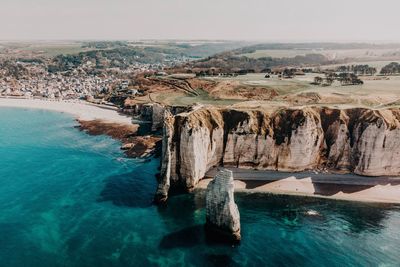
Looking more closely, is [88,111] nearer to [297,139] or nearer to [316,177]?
[297,139]

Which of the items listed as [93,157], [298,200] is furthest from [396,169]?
[93,157]

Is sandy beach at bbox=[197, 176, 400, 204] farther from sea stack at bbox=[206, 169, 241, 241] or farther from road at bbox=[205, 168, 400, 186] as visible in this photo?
sea stack at bbox=[206, 169, 241, 241]

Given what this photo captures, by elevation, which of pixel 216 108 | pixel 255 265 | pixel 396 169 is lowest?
pixel 255 265

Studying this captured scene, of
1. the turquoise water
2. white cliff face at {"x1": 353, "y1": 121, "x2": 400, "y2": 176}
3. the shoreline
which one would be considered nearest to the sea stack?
the turquoise water

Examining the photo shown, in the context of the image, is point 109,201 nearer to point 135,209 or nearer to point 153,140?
point 135,209

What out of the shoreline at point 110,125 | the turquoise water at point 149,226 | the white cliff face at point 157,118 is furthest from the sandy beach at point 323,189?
the white cliff face at point 157,118
